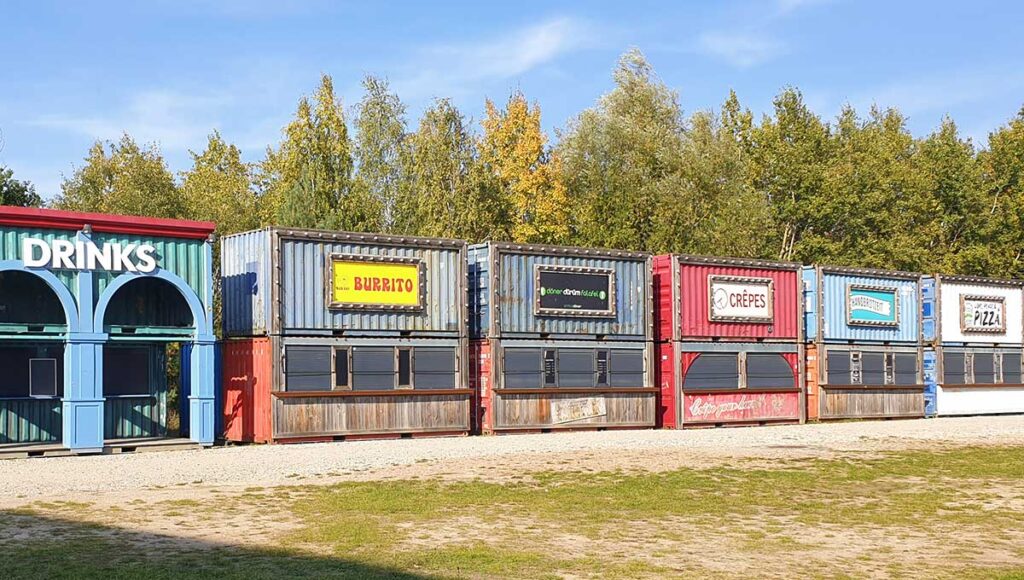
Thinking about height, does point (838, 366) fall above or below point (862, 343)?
below

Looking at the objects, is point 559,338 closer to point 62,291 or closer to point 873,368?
point 873,368

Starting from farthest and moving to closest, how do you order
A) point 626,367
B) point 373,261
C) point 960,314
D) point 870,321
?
point 960,314 → point 870,321 → point 626,367 → point 373,261

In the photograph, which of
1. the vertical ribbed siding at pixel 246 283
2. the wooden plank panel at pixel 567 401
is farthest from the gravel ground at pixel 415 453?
the vertical ribbed siding at pixel 246 283

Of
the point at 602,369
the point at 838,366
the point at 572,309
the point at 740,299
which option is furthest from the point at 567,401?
the point at 838,366

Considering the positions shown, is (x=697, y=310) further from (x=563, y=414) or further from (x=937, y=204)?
(x=937, y=204)

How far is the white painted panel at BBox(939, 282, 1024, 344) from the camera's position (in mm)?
44969

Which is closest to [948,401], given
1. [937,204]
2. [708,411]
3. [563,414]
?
[708,411]

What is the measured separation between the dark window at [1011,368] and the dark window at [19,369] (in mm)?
35954

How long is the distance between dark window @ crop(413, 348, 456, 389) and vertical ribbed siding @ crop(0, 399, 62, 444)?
9.09 meters

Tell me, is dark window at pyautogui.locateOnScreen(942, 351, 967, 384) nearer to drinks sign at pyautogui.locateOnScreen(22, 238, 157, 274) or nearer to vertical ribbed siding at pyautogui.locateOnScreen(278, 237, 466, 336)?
vertical ribbed siding at pyautogui.locateOnScreen(278, 237, 466, 336)

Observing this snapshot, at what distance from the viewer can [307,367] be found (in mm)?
29781

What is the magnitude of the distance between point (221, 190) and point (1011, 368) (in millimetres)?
49125

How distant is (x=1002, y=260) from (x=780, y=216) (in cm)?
1382

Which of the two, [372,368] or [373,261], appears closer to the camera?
[372,368]
